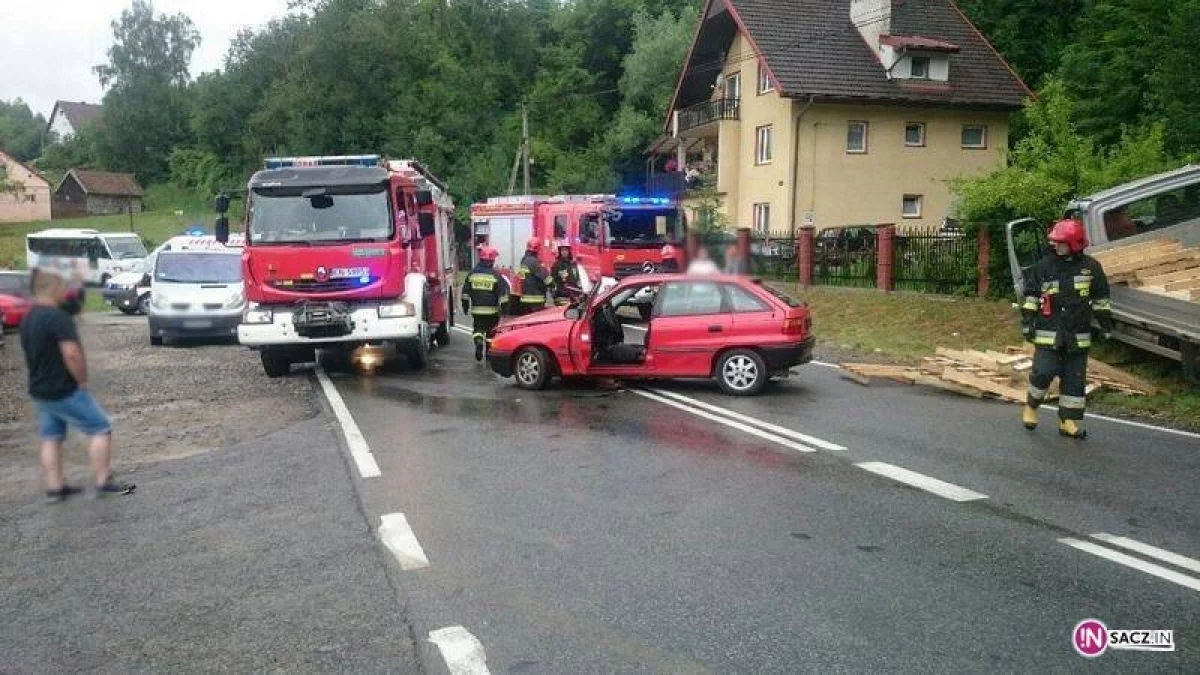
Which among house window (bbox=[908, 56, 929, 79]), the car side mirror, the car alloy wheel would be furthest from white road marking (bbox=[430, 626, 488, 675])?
house window (bbox=[908, 56, 929, 79])

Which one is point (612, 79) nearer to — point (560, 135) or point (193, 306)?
point (560, 135)

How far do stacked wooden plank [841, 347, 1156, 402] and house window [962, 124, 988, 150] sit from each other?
85.6ft

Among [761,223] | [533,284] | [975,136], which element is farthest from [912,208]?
[761,223]

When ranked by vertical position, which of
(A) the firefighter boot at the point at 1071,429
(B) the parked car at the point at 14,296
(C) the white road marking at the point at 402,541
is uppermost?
(B) the parked car at the point at 14,296

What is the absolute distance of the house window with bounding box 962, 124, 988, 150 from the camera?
3853 cm

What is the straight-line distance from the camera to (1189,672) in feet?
14.6

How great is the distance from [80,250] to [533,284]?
13212 millimetres

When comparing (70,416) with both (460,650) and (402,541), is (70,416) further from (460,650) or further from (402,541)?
(402,541)

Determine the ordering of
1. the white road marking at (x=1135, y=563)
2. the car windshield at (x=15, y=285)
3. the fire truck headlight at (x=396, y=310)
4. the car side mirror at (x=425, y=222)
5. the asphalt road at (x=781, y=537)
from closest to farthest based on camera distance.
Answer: the car windshield at (x=15, y=285) → the asphalt road at (x=781, y=537) → the white road marking at (x=1135, y=563) → the fire truck headlight at (x=396, y=310) → the car side mirror at (x=425, y=222)

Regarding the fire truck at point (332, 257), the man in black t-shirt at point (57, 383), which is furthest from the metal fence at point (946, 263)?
the man in black t-shirt at point (57, 383)

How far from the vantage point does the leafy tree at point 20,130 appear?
184cm

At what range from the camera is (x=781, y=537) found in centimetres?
664

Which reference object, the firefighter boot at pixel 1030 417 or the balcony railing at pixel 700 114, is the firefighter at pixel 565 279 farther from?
the firefighter boot at pixel 1030 417

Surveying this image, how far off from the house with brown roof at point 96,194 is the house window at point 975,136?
39823 millimetres
